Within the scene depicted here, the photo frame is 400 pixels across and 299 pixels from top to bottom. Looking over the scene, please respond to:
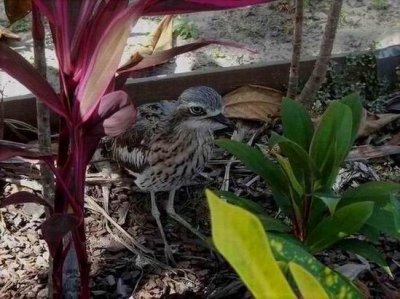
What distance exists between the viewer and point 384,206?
86.1 inches

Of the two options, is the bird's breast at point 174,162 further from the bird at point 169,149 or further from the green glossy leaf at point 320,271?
the green glossy leaf at point 320,271

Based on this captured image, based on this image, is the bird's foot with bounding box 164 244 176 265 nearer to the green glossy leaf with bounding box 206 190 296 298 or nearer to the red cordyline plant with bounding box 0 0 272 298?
the red cordyline plant with bounding box 0 0 272 298

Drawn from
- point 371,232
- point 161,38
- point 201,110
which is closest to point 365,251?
point 371,232

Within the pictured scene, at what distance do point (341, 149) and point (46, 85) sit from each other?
875 mm

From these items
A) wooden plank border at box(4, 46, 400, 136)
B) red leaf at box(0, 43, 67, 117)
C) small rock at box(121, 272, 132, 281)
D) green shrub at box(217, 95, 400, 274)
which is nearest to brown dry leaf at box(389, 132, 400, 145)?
wooden plank border at box(4, 46, 400, 136)

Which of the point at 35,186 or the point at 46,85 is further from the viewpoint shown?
the point at 35,186

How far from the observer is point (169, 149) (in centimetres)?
281

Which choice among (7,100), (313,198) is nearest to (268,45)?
(7,100)

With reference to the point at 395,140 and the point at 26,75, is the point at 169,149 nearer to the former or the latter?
the point at 395,140

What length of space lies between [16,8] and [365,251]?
116 cm

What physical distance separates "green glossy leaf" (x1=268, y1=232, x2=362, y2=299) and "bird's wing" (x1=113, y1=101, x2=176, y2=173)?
1180 mm

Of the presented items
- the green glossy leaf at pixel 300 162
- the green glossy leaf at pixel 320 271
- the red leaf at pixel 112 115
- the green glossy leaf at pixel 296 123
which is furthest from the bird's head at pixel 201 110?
the green glossy leaf at pixel 320 271

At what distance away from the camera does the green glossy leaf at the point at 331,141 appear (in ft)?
7.13

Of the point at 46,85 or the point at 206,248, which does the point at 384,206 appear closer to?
the point at 206,248
